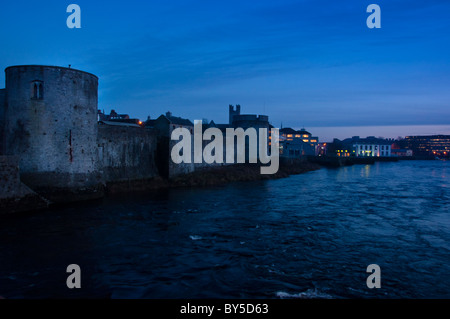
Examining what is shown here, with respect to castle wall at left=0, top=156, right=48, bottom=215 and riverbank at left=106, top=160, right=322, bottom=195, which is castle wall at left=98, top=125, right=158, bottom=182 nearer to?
riverbank at left=106, top=160, right=322, bottom=195

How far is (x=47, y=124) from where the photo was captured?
16.2m

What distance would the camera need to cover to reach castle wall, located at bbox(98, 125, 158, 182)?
21031 mm

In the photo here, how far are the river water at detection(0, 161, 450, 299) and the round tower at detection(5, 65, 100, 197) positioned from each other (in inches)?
105

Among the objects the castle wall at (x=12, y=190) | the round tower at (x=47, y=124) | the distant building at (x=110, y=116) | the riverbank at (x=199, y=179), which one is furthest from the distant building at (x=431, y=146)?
the castle wall at (x=12, y=190)

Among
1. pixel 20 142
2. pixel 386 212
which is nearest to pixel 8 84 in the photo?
pixel 20 142

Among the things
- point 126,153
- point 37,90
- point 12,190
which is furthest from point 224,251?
point 126,153

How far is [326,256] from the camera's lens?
377 inches

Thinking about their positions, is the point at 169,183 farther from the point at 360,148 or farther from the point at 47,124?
the point at 360,148

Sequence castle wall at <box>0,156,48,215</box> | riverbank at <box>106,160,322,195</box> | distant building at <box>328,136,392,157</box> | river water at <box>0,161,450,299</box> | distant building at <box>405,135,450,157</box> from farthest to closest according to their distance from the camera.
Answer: distant building at <box>405,135,450,157</box> → distant building at <box>328,136,392,157</box> → riverbank at <box>106,160,322,195</box> → castle wall at <box>0,156,48,215</box> → river water at <box>0,161,450,299</box>

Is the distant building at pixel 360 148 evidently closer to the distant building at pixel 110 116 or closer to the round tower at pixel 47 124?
the distant building at pixel 110 116

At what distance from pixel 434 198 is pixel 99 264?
22459 mm

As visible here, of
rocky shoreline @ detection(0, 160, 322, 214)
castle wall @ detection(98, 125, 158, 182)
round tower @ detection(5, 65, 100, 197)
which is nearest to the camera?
rocky shoreline @ detection(0, 160, 322, 214)

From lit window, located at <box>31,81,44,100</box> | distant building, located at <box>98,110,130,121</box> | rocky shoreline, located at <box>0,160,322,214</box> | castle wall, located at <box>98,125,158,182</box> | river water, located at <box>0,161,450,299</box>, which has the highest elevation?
distant building, located at <box>98,110,130,121</box>

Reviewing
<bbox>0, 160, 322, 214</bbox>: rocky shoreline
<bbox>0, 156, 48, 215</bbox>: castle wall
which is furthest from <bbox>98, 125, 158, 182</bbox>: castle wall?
<bbox>0, 156, 48, 215</bbox>: castle wall
